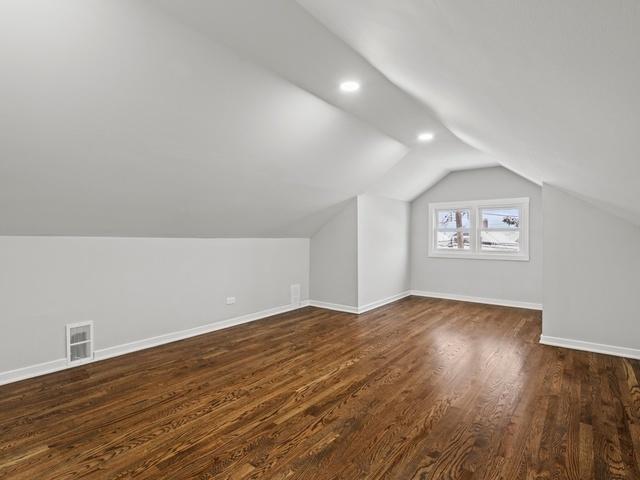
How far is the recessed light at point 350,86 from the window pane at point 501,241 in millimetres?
4362

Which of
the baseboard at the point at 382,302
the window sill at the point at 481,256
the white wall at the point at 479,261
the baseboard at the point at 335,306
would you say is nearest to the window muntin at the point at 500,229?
the window sill at the point at 481,256

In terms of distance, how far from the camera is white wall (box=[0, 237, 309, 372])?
2.94m

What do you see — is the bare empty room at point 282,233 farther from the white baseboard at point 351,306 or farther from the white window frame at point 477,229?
the white window frame at point 477,229

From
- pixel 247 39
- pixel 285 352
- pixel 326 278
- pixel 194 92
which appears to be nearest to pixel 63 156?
pixel 194 92

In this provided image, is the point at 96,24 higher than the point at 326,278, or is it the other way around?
the point at 96,24

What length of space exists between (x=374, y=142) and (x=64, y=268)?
3.45m

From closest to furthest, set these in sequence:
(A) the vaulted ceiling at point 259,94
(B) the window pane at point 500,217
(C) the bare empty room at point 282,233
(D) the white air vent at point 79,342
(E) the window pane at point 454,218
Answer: (A) the vaulted ceiling at point 259,94 < (C) the bare empty room at point 282,233 < (D) the white air vent at point 79,342 < (B) the window pane at point 500,217 < (E) the window pane at point 454,218

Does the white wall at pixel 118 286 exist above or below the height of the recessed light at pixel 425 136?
below

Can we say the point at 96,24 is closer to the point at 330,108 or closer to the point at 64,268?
the point at 330,108

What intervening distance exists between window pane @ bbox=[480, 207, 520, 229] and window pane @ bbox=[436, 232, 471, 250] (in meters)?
0.38

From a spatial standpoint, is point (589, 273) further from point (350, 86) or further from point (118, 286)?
point (118, 286)

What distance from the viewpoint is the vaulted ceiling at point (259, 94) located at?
1.04 meters

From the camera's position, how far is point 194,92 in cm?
242

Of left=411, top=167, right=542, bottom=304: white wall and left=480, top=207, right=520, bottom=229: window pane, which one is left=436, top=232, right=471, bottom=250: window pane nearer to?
left=411, top=167, right=542, bottom=304: white wall
